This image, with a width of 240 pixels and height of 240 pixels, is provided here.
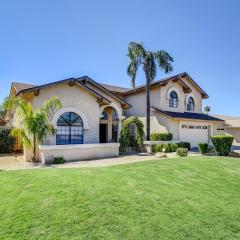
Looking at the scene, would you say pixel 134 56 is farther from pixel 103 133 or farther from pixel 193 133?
pixel 193 133

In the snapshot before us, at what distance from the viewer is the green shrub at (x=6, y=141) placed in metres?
22.6

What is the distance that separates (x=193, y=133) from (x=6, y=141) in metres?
20.9

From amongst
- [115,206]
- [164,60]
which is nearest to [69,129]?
[164,60]

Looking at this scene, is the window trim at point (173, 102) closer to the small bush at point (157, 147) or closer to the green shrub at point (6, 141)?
the small bush at point (157, 147)

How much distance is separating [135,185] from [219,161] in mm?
9047

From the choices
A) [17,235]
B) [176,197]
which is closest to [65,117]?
[176,197]

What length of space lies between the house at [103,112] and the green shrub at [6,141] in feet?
12.7

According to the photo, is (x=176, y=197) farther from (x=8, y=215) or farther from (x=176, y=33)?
(x=176, y=33)

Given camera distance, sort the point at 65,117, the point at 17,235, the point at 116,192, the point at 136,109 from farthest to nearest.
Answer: the point at 136,109 → the point at 65,117 → the point at 116,192 → the point at 17,235

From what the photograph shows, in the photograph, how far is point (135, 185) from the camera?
10055 mm

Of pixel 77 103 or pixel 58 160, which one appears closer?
pixel 58 160

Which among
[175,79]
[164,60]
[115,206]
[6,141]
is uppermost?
[164,60]

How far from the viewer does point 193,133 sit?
30.3 m

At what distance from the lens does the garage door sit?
28.9 metres
